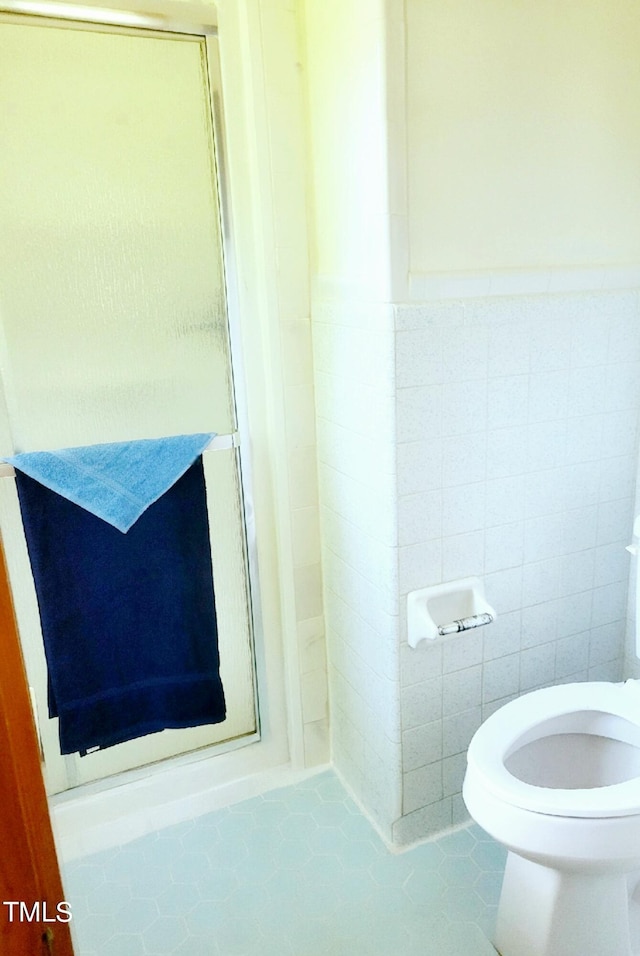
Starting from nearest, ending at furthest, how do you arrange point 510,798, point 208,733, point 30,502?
point 510,798 → point 30,502 → point 208,733

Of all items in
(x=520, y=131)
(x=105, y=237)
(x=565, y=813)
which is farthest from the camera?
(x=105, y=237)

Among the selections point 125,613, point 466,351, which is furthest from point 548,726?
point 125,613

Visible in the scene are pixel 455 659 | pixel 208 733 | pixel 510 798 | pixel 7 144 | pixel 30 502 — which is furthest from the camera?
pixel 208 733

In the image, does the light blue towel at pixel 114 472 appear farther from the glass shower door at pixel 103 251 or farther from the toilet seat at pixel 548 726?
the toilet seat at pixel 548 726

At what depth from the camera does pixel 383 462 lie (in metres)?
1.57

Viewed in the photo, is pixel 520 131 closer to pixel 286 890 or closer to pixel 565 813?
pixel 565 813

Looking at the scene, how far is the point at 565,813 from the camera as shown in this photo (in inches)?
50.9

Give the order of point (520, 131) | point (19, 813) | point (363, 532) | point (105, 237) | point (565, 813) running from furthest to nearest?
point (363, 532) → point (105, 237) → point (520, 131) → point (565, 813) → point (19, 813)

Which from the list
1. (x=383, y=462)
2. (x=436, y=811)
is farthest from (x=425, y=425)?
(x=436, y=811)

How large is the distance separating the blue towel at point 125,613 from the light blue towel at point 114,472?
4cm

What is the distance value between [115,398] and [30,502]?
31cm

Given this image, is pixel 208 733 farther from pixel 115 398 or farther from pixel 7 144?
pixel 7 144

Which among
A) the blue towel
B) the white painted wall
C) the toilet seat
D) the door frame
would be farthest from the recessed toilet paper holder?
the door frame

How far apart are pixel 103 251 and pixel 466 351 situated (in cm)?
85
